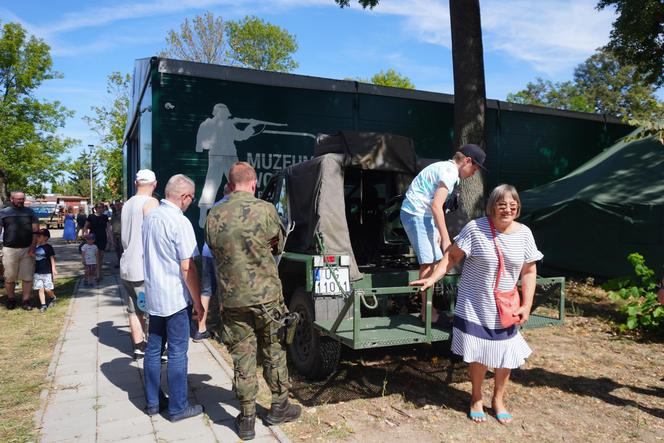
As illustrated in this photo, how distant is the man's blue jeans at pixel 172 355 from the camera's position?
3744 mm

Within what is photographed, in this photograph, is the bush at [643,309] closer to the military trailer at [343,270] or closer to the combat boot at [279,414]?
the military trailer at [343,270]

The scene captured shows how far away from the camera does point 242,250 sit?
3459 mm

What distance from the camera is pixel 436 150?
1300 cm

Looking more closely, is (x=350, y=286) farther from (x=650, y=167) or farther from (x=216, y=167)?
(x=650, y=167)

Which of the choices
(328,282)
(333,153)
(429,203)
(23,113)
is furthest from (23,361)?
(23,113)

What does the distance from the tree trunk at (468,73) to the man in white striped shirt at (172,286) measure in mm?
5144

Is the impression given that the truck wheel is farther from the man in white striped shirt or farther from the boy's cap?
the boy's cap

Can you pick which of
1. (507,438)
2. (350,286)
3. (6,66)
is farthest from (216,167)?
(6,66)

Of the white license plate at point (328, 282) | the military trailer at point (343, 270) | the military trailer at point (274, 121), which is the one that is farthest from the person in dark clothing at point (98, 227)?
the white license plate at point (328, 282)

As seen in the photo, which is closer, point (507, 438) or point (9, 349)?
point (507, 438)

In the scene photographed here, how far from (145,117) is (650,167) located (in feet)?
35.7

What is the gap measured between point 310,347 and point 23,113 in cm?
2566

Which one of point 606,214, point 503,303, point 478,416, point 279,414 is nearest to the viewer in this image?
point 503,303

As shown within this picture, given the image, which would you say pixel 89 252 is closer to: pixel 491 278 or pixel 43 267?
pixel 43 267
